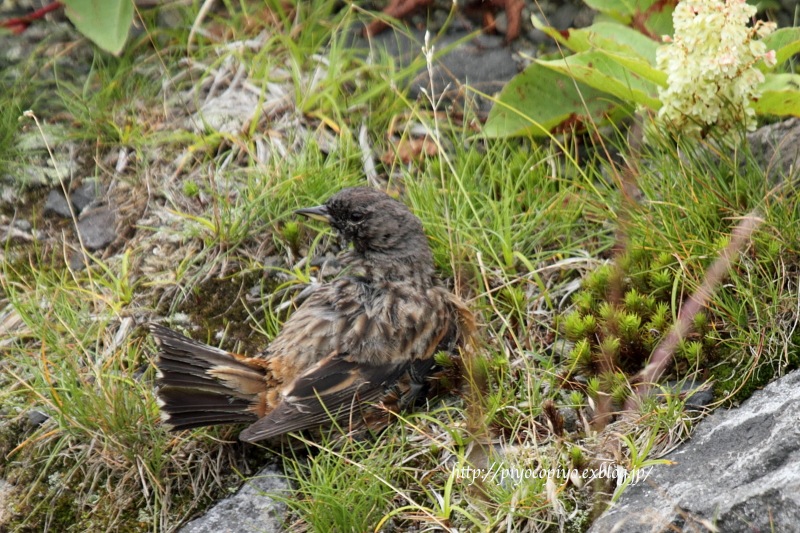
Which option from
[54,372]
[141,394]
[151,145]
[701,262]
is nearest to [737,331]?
[701,262]

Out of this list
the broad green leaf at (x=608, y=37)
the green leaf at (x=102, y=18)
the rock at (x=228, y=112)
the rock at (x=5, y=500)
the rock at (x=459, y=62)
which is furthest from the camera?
the rock at (x=459, y=62)

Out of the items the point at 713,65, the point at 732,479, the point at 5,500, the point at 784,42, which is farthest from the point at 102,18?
the point at 732,479

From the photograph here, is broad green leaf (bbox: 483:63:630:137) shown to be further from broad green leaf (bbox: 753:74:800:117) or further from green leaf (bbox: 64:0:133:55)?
green leaf (bbox: 64:0:133:55)

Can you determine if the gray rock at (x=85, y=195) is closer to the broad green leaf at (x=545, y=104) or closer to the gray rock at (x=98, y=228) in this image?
the gray rock at (x=98, y=228)

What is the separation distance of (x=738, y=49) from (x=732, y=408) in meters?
1.86

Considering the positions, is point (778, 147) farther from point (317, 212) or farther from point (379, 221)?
point (317, 212)

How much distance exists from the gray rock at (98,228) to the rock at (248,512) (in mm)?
2141

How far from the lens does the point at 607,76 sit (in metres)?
5.58

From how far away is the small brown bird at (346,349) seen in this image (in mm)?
4793

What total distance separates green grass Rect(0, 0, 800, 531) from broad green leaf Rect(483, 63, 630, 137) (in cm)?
18

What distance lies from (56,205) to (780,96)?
4.44m

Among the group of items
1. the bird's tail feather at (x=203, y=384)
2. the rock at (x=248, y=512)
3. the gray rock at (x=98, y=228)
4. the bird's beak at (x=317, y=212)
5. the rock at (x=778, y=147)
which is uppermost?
the rock at (x=778, y=147)

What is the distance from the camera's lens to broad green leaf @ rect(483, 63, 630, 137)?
20.1 feet

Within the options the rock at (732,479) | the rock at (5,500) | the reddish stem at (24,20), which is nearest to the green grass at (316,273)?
the rock at (5,500)
